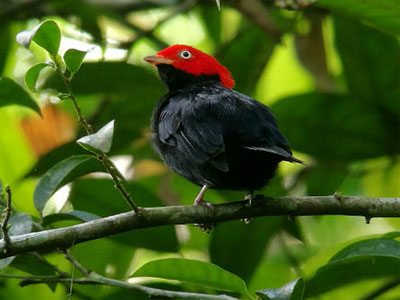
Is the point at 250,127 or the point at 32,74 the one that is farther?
the point at 250,127

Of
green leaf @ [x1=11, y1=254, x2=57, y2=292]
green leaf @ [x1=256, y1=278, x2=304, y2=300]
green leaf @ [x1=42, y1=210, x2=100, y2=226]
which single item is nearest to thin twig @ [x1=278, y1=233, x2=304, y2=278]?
green leaf @ [x1=256, y1=278, x2=304, y2=300]

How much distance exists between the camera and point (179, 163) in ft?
13.6

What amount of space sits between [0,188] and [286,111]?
7.51 feet

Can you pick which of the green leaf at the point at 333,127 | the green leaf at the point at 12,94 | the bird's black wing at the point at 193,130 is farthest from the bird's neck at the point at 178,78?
the green leaf at the point at 12,94

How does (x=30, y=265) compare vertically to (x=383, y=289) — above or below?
above

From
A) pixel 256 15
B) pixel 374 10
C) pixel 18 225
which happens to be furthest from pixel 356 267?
pixel 256 15

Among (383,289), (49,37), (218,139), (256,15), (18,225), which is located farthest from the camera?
(256,15)

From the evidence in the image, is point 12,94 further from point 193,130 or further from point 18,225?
point 193,130

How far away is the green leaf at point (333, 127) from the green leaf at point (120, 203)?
123cm

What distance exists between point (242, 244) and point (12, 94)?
64.1 inches

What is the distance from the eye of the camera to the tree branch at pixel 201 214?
3.03m

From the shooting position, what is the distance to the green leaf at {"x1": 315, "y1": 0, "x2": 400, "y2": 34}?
4.31 meters

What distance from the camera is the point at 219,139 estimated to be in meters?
3.70

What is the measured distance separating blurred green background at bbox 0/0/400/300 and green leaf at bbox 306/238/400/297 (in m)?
0.03
